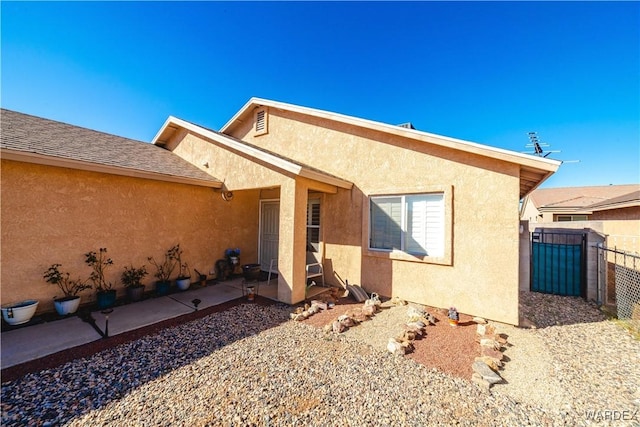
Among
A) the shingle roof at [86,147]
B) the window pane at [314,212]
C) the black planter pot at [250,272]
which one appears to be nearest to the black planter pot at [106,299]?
the shingle roof at [86,147]

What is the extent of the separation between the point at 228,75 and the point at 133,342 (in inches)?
507

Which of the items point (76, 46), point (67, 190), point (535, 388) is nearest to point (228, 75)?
point (76, 46)

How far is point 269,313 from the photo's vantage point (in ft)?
20.2

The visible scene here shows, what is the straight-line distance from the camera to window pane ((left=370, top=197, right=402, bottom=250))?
714 centimetres

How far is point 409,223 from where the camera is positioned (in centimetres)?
697

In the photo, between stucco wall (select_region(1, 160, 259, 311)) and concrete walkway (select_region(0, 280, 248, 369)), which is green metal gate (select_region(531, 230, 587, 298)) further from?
stucco wall (select_region(1, 160, 259, 311))

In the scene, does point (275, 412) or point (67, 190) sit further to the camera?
point (67, 190)

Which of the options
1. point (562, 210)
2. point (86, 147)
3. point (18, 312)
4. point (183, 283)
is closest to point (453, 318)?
point (183, 283)

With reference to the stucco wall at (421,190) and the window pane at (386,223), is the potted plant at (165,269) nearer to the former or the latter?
the stucco wall at (421,190)

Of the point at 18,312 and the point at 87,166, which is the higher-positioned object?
the point at 87,166

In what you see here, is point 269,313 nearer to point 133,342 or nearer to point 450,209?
point 133,342

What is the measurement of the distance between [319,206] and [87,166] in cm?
660

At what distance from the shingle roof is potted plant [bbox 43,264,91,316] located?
2859mm

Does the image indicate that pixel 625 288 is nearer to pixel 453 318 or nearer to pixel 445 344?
pixel 453 318
